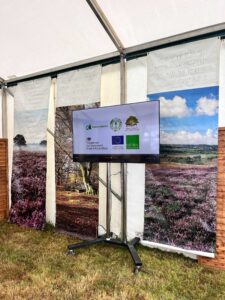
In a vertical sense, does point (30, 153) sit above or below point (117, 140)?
below

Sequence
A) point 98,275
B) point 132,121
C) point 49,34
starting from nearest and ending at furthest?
point 98,275
point 132,121
point 49,34

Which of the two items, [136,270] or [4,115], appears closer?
[136,270]

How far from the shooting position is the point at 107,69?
3475 mm

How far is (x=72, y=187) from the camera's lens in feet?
12.2

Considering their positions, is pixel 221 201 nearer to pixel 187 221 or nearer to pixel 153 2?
pixel 187 221

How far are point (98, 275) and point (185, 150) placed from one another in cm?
158

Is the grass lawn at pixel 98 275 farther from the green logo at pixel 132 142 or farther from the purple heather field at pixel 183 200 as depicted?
the green logo at pixel 132 142

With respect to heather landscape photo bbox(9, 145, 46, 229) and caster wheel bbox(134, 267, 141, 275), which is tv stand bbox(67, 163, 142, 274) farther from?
heather landscape photo bbox(9, 145, 46, 229)

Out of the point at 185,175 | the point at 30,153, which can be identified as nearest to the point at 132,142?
the point at 185,175

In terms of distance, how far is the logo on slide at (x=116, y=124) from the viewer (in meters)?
2.90

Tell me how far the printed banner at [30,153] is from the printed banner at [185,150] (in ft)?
5.94

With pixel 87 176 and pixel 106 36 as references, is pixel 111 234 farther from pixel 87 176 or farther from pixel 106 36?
pixel 106 36

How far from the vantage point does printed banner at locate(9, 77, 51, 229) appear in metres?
4.07

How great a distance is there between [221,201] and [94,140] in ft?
5.08
